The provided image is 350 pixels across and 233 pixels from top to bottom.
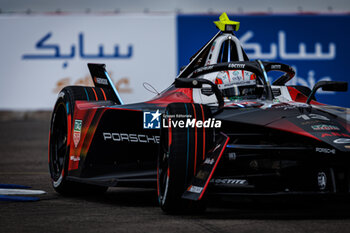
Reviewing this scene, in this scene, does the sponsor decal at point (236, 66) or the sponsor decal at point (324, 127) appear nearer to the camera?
the sponsor decal at point (324, 127)

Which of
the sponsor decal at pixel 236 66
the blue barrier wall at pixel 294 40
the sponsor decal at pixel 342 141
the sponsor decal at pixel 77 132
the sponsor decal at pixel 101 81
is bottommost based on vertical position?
the sponsor decal at pixel 77 132

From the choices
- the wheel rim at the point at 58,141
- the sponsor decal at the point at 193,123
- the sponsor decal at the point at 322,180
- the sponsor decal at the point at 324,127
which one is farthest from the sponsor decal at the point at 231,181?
the wheel rim at the point at 58,141

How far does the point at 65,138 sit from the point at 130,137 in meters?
1.40

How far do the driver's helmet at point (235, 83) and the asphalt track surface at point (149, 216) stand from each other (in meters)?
1.02

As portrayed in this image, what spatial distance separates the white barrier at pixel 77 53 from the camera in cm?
2236

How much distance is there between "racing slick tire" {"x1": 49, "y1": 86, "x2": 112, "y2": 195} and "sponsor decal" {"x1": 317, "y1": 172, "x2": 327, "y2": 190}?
2.84 metres

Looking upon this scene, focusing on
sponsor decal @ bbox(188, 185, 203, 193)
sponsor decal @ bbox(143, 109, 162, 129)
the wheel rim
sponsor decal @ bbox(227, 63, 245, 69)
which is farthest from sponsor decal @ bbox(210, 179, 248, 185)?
the wheel rim

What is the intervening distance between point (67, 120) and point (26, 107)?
14899 millimetres

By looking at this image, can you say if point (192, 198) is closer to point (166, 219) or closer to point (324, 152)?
point (166, 219)

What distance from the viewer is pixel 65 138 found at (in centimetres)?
805

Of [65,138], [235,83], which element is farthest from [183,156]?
[65,138]

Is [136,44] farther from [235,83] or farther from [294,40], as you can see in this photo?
[235,83]

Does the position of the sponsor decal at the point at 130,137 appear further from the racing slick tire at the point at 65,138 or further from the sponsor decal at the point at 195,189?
the sponsor decal at the point at 195,189

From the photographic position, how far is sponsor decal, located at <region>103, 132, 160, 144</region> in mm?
6703
